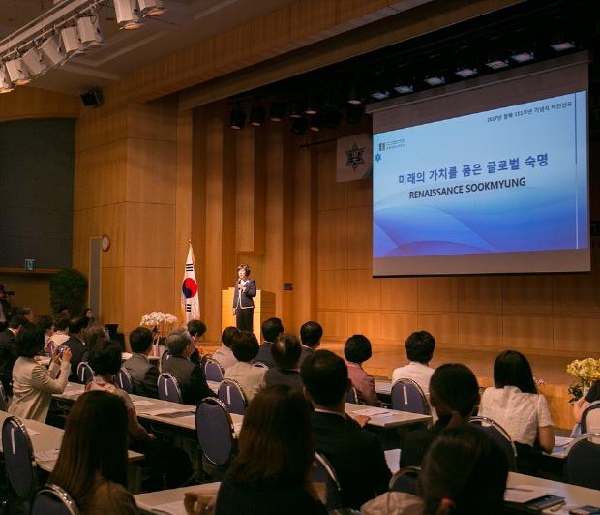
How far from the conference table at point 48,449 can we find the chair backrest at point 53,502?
895mm

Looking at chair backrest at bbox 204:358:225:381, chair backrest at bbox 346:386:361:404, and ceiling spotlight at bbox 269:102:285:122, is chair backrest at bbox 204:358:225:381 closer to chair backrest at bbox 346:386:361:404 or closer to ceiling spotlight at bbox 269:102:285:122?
chair backrest at bbox 346:386:361:404

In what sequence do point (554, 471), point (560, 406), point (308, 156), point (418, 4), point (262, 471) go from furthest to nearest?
point (308, 156) < point (418, 4) < point (560, 406) < point (554, 471) < point (262, 471)

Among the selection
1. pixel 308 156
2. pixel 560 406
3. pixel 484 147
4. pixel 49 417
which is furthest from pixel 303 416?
pixel 308 156

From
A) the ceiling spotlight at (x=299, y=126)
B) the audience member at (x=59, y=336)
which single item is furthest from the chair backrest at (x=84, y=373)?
the ceiling spotlight at (x=299, y=126)

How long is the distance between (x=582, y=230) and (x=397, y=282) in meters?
5.34

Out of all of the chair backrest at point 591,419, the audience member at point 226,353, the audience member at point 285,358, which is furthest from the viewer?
the audience member at point 226,353

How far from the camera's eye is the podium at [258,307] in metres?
12.6

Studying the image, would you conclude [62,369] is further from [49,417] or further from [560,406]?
[560,406]

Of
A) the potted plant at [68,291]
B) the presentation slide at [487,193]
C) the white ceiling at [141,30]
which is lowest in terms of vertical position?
the potted plant at [68,291]

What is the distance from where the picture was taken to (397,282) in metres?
13.4

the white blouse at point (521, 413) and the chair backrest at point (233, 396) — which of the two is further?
the chair backrest at point (233, 396)

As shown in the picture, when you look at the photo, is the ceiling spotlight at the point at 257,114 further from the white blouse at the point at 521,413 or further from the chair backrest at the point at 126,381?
the white blouse at the point at 521,413

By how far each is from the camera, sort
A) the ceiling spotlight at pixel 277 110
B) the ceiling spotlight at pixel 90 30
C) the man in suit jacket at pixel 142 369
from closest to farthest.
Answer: the man in suit jacket at pixel 142 369
the ceiling spotlight at pixel 90 30
the ceiling spotlight at pixel 277 110

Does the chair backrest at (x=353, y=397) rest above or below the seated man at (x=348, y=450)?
below
